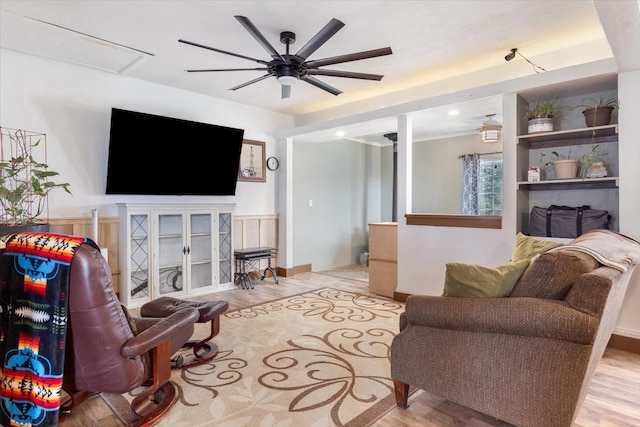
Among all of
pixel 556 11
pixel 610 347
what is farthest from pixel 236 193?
pixel 610 347

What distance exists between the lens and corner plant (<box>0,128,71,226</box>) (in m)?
3.23

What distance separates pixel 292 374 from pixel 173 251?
8.84ft

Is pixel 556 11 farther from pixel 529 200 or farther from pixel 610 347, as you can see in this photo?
pixel 610 347

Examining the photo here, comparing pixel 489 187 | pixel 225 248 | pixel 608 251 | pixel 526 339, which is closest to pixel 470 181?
pixel 489 187

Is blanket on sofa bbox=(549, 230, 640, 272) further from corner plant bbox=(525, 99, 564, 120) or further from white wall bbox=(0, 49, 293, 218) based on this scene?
white wall bbox=(0, 49, 293, 218)

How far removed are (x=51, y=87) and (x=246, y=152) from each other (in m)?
2.45

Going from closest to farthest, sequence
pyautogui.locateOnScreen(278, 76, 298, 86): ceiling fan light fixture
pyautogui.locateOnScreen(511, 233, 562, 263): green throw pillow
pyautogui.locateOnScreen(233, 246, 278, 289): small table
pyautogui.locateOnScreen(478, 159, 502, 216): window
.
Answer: pyautogui.locateOnScreen(511, 233, 562, 263): green throw pillow, pyautogui.locateOnScreen(278, 76, 298, 86): ceiling fan light fixture, pyautogui.locateOnScreen(233, 246, 278, 289): small table, pyautogui.locateOnScreen(478, 159, 502, 216): window

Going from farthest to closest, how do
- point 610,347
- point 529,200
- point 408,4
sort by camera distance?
1. point 529,200
2. point 610,347
3. point 408,4

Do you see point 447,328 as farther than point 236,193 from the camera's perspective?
No

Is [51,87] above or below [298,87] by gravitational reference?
below

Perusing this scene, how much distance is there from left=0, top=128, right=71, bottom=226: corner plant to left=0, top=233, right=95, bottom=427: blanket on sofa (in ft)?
6.41

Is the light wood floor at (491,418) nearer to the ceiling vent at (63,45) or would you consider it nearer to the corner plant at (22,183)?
the corner plant at (22,183)

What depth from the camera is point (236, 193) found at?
544cm

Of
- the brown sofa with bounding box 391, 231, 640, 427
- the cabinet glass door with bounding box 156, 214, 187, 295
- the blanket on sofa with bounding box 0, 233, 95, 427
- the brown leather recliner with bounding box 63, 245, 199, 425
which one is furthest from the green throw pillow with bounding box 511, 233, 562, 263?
the cabinet glass door with bounding box 156, 214, 187, 295
